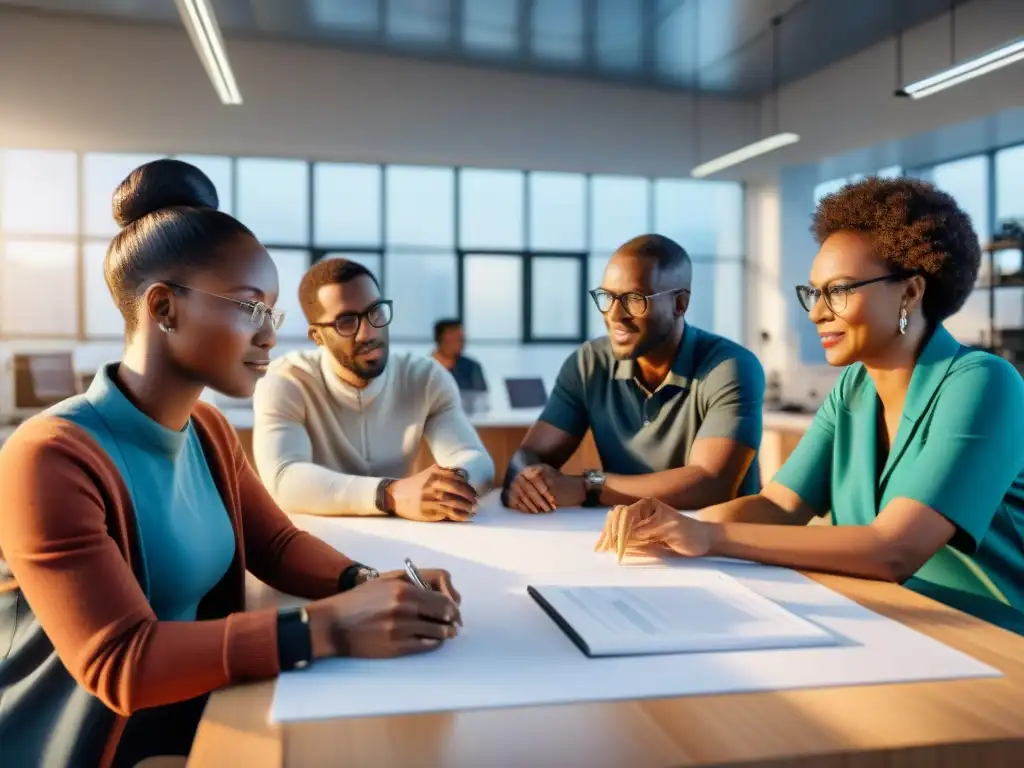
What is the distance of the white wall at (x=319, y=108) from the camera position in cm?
746

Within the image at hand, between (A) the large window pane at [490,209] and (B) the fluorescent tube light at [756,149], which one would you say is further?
(A) the large window pane at [490,209]

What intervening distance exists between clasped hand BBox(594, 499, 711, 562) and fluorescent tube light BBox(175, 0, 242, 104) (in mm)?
3357

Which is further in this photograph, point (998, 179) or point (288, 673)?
point (998, 179)

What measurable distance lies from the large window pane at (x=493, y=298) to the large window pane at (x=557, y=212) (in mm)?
408

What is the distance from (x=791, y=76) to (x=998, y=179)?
2.21 metres

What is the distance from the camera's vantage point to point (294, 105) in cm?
800

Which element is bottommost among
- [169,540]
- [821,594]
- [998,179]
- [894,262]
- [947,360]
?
[821,594]

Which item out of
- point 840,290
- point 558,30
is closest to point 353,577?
point 840,290

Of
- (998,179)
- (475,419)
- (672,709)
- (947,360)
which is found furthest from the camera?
(998,179)

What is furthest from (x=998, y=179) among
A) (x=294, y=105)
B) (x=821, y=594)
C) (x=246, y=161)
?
(x=821, y=594)

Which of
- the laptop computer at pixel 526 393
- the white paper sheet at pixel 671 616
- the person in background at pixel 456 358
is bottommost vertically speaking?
the white paper sheet at pixel 671 616

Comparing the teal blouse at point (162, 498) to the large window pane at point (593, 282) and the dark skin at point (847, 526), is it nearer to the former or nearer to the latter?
the dark skin at point (847, 526)

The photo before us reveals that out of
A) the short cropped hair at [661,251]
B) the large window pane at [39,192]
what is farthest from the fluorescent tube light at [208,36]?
the large window pane at [39,192]

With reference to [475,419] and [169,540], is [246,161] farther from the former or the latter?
[169,540]
